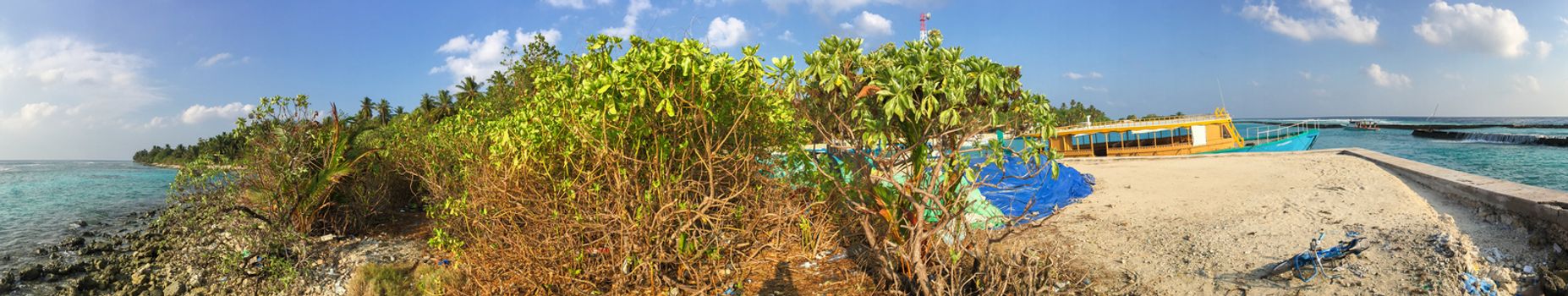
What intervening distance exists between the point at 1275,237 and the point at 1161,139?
17255mm

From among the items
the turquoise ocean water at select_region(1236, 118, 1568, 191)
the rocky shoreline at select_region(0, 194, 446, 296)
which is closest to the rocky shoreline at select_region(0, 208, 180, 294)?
the rocky shoreline at select_region(0, 194, 446, 296)

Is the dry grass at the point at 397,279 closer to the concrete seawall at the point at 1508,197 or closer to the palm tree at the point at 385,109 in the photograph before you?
the concrete seawall at the point at 1508,197

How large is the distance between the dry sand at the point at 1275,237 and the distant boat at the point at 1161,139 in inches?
415

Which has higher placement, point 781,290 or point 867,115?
point 867,115

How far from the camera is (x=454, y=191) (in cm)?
833

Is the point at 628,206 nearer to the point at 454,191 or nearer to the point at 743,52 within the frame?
the point at 743,52

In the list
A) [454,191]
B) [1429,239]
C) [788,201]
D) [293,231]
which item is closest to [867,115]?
[788,201]

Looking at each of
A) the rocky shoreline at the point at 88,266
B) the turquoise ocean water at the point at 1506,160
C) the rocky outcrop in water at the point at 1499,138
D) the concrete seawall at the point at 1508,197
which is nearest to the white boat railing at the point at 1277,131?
the turquoise ocean water at the point at 1506,160

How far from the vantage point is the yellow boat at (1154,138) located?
68.7ft

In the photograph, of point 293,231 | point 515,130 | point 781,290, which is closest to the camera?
point 515,130

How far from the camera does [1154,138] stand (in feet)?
70.7

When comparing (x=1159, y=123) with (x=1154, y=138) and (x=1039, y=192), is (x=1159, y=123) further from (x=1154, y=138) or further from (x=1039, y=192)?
(x=1039, y=192)

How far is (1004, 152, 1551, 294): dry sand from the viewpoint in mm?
5234

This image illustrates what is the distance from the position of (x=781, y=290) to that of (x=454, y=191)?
5045 millimetres
